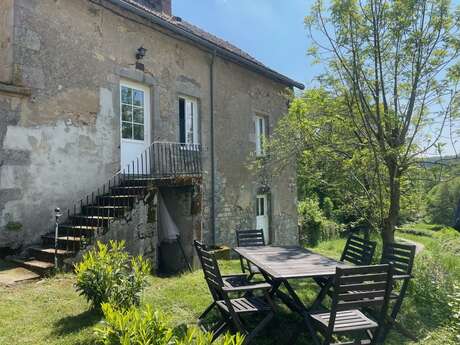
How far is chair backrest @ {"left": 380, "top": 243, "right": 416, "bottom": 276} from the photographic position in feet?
15.3

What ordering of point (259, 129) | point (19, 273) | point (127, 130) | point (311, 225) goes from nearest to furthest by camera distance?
point (19, 273) < point (127, 130) < point (259, 129) < point (311, 225)

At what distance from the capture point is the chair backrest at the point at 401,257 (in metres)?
4.67

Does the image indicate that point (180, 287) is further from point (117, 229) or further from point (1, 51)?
point (1, 51)

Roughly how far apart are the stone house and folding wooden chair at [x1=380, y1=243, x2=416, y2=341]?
11.9ft

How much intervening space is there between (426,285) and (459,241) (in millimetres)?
4487

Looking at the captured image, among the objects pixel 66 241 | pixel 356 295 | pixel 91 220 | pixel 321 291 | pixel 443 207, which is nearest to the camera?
pixel 356 295

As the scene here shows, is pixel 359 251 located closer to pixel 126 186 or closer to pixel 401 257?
pixel 401 257

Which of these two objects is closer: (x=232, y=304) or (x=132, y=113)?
(x=232, y=304)

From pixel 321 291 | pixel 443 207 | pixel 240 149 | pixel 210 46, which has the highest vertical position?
pixel 210 46

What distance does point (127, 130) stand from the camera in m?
8.13

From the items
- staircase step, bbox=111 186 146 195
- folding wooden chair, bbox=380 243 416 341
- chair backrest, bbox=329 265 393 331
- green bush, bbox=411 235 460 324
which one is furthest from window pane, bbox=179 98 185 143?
chair backrest, bbox=329 265 393 331

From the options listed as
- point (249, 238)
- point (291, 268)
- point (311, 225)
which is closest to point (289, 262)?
point (291, 268)

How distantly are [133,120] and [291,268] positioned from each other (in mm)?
A: 5427

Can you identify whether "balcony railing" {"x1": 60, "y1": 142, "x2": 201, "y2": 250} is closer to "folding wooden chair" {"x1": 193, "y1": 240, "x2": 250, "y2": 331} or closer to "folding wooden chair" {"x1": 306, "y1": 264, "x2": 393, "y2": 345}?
"folding wooden chair" {"x1": 193, "y1": 240, "x2": 250, "y2": 331}
